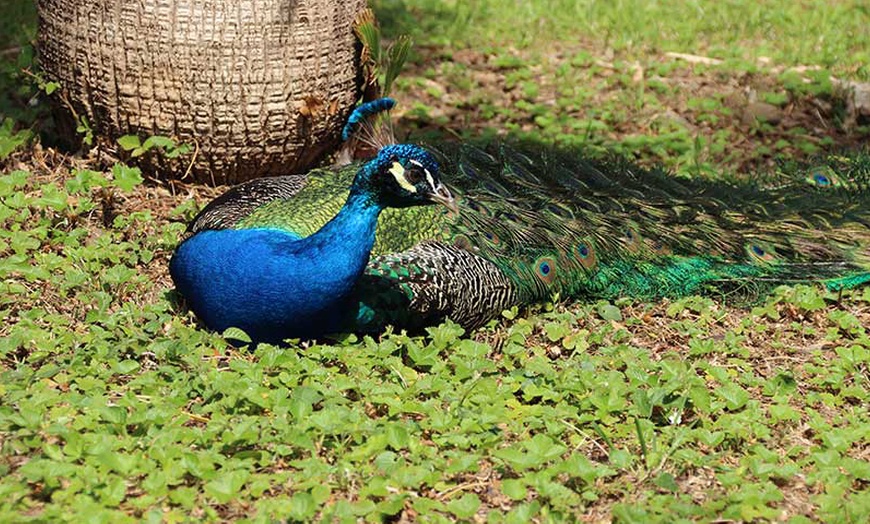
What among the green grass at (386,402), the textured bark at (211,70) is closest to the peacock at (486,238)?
the green grass at (386,402)

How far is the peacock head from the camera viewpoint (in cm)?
346

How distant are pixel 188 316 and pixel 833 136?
398 centimetres

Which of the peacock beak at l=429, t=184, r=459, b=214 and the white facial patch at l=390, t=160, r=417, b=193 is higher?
the white facial patch at l=390, t=160, r=417, b=193

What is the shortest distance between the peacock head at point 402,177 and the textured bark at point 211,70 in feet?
4.25

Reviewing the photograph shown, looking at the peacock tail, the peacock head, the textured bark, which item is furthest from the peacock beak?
the textured bark

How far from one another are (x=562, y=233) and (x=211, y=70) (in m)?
1.50

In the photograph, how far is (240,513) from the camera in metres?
2.81

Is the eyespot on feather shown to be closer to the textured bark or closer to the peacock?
the peacock

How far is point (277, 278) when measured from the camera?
138 inches

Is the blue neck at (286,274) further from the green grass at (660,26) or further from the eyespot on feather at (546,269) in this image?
the green grass at (660,26)

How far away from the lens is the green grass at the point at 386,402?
113 inches

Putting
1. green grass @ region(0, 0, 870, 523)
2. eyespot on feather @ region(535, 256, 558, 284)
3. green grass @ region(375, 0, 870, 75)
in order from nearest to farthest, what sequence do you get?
green grass @ region(0, 0, 870, 523) < eyespot on feather @ region(535, 256, 558, 284) < green grass @ region(375, 0, 870, 75)

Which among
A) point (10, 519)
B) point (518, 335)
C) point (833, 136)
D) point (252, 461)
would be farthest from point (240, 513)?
point (833, 136)

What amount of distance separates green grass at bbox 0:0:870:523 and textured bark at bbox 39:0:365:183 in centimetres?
21
